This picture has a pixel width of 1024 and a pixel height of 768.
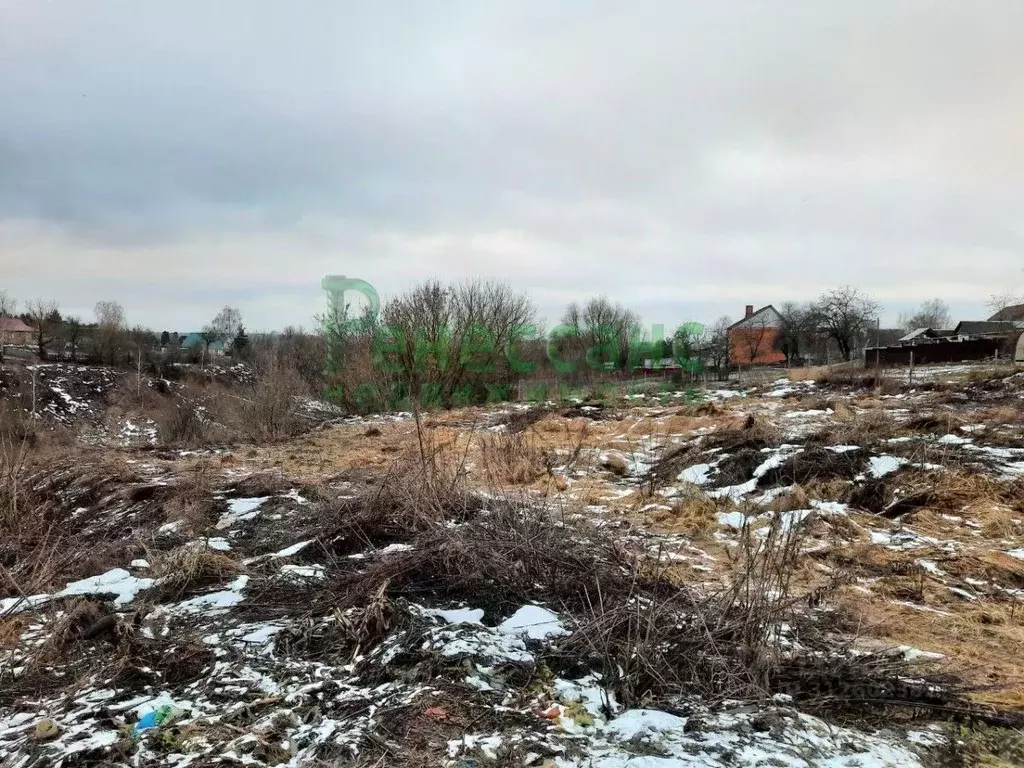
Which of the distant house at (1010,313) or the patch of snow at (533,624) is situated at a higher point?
the distant house at (1010,313)

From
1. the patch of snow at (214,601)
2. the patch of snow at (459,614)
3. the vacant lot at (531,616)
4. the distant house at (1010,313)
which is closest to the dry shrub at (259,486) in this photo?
the vacant lot at (531,616)

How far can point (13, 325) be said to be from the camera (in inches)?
2238

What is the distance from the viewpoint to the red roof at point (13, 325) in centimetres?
5256

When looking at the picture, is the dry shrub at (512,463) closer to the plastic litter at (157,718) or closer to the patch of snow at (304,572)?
the patch of snow at (304,572)

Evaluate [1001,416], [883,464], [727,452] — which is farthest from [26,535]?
[1001,416]

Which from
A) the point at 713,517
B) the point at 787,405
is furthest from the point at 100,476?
the point at 787,405

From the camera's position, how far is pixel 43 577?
3.78 m

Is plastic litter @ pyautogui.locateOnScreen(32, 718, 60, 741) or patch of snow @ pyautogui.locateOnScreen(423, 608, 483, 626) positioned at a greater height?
patch of snow @ pyautogui.locateOnScreen(423, 608, 483, 626)

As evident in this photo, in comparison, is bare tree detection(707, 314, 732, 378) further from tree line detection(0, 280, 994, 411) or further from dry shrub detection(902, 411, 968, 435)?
dry shrub detection(902, 411, 968, 435)

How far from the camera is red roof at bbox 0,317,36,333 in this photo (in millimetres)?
52562

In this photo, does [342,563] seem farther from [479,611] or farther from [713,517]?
[713,517]

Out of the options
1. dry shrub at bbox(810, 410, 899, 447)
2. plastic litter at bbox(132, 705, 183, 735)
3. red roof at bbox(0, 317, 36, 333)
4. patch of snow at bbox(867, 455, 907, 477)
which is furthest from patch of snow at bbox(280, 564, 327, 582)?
red roof at bbox(0, 317, 36, 333)

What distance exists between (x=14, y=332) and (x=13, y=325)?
5.41 meters

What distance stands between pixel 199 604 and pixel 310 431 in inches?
472
